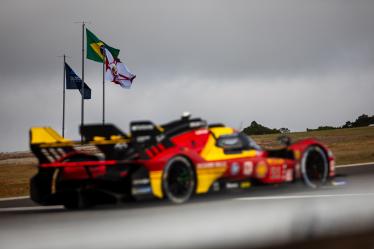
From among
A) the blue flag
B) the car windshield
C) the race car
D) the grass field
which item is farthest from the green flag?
the car windshield

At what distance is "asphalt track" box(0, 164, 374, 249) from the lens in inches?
289

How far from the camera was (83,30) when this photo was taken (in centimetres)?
4138

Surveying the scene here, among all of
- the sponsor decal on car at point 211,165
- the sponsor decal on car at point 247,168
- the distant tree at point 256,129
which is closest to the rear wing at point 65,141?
the sponsor decal on car at point 211,165

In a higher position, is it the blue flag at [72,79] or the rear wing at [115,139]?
the blue flag at [72,79]

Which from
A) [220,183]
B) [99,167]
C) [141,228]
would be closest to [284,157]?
[220,183]

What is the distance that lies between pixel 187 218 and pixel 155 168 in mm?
1301

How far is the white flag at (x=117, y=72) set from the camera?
4329cm

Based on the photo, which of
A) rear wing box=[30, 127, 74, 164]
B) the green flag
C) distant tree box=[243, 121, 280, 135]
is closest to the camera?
rear wing box=[30, 127, 74, 164]

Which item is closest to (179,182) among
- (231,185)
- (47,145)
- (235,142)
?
(231,185)

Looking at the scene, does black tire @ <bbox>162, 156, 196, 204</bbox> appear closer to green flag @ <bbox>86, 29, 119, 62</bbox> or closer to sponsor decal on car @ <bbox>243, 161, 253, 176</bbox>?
sponsor decal on car @ <bbox>243, 161, 253, 176</bbox>

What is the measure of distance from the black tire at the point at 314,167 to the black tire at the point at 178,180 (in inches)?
94.3

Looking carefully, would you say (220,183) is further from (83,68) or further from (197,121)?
(83,68)

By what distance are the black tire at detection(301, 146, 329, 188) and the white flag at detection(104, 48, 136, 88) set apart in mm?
31784

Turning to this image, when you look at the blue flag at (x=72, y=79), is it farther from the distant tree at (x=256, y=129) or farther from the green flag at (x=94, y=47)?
the distant tree at (x=256, y=129)
